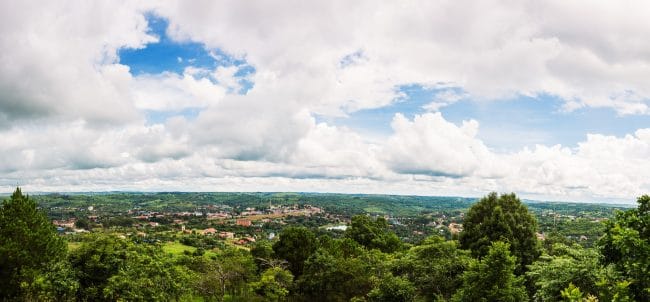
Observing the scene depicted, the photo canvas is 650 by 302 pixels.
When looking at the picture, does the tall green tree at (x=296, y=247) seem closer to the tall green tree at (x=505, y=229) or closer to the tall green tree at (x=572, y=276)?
the tall green tree at (x=505, y=229)

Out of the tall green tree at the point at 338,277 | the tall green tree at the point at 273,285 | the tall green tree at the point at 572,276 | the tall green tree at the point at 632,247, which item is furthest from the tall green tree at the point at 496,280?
the tall green tree at the point at 273,285

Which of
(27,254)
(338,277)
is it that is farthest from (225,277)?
(27,254)

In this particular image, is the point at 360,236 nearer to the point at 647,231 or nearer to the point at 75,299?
the point at 75,299

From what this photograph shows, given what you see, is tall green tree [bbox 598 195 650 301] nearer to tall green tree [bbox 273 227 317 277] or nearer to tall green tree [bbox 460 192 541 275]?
tall green tree [bbox 460 192 541 275]

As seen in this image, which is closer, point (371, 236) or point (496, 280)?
point (496, 280)

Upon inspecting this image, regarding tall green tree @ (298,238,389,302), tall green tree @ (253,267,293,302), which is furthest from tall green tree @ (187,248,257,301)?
tall green tree @ (298,238,389,302)

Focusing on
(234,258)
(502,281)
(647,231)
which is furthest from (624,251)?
(234,258)

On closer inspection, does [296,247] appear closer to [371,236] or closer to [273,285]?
[273,285]
